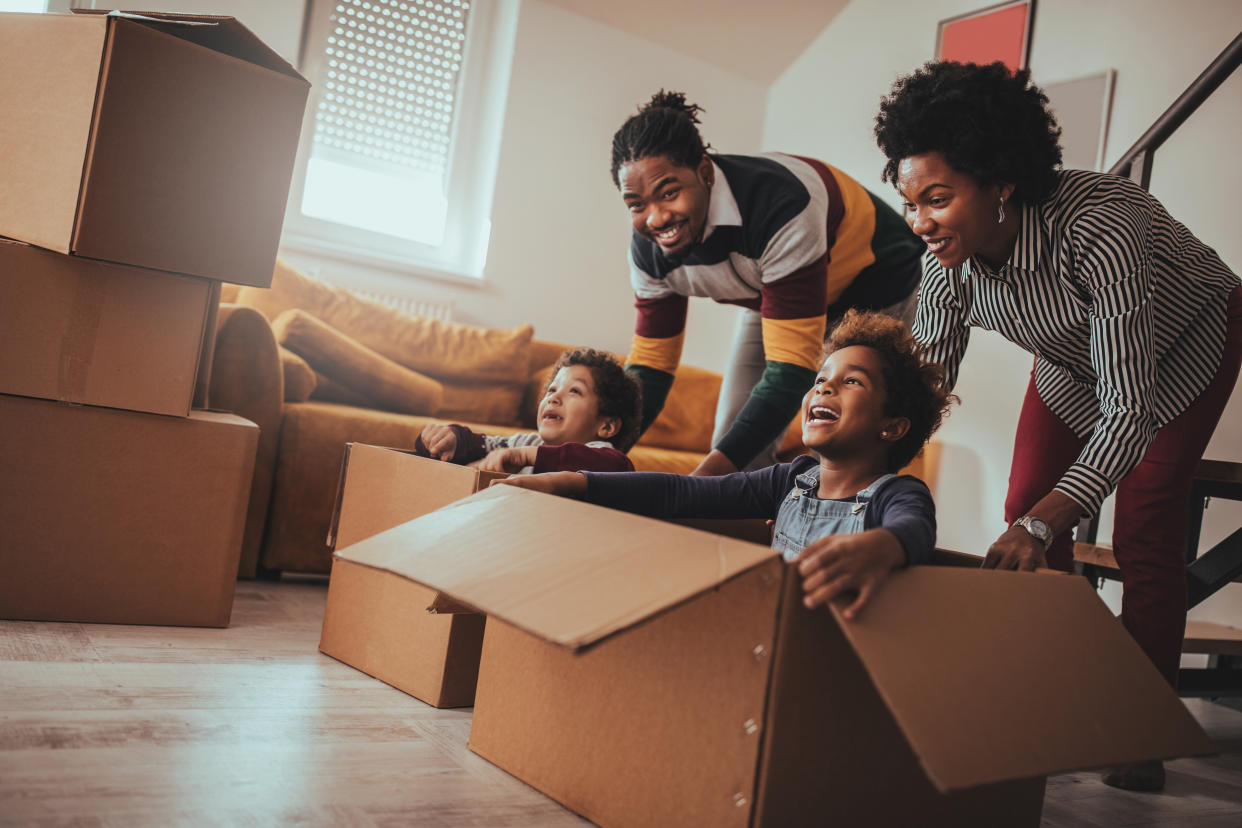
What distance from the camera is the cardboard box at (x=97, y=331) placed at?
54.1 inches

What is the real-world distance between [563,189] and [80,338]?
2.78 metres

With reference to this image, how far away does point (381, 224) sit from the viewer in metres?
3.81

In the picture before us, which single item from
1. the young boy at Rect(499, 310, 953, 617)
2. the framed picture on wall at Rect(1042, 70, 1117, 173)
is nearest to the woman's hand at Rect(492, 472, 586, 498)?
the young boy at Rect(499, 310, 953, 617)

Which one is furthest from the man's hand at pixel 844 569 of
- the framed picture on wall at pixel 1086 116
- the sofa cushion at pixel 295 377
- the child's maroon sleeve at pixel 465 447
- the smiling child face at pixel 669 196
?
the framed picture on wall at pixel 1086 116

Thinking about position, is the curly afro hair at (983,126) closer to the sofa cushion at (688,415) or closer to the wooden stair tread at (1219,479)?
the wooden stair tread at (1219,479)

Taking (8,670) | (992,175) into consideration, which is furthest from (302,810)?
(992,175)

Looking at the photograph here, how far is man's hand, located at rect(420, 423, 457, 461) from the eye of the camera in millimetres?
1588

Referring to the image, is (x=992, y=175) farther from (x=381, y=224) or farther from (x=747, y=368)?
(x=381, y=224)

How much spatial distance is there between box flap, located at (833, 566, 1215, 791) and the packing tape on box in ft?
4.09

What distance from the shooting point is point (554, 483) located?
43.3 inches

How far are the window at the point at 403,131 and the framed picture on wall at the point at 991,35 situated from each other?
177cm

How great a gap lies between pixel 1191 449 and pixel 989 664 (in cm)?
69

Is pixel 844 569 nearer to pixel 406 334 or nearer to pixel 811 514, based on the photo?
pixel 811 514

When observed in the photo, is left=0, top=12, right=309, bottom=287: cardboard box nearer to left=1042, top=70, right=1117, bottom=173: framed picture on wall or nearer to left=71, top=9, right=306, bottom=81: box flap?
left=71, top=9, right=306, bottom=81: box flap
